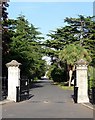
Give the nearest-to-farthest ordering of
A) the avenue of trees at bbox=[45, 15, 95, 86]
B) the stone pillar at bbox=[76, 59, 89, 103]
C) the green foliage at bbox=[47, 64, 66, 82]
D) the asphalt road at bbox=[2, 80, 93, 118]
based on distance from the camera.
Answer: the asphalt road at bbox=[2, 80, 93, 118], the stone pillar at bbox=[76, 59, 89, 103], the avenue of trees at bbox=[45, 15, 95, 86], the green foliage at bbox=[47, 64, 66, 82]

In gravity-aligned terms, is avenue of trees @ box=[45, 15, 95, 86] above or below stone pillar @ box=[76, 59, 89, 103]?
above

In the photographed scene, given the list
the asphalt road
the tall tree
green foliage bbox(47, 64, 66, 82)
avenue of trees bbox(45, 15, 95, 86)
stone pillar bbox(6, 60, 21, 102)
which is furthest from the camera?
green foliage bbox(47, 64, 66, 82)

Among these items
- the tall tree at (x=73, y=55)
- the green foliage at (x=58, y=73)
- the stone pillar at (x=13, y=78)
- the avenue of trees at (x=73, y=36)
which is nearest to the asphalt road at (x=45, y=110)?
the stone pillar at (x=13, y=78)

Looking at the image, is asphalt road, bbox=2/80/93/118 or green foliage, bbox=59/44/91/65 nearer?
asphalt road, bbox=2/80/93/118

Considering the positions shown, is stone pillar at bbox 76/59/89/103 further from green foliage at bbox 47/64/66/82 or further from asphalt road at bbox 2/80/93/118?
green foliage at bbox 47/64/66/82

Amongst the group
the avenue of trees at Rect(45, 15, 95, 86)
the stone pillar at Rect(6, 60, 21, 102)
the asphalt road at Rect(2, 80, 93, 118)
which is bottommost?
the asphalt road at Rect(2, 80, 93, 118)

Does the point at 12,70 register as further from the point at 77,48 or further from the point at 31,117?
the point at 77,48

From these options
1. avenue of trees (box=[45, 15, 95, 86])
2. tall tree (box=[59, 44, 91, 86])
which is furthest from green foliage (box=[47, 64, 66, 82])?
tall tree (box=[59, 44, 91, 86])

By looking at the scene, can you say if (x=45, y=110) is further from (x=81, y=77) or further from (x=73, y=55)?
(x=73, y=55)

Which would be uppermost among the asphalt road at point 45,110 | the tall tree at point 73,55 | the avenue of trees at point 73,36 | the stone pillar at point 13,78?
the avenue of trees at point 73,36

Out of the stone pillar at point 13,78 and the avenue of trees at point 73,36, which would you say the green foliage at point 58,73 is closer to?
the avenue of trees at point 73,36

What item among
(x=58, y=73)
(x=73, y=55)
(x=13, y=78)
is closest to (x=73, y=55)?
(x=73, y=55)

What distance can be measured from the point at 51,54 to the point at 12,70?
1647 inches

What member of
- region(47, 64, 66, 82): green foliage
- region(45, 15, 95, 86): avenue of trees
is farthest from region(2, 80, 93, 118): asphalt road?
region(47, 64, 66, 82): green foliage
